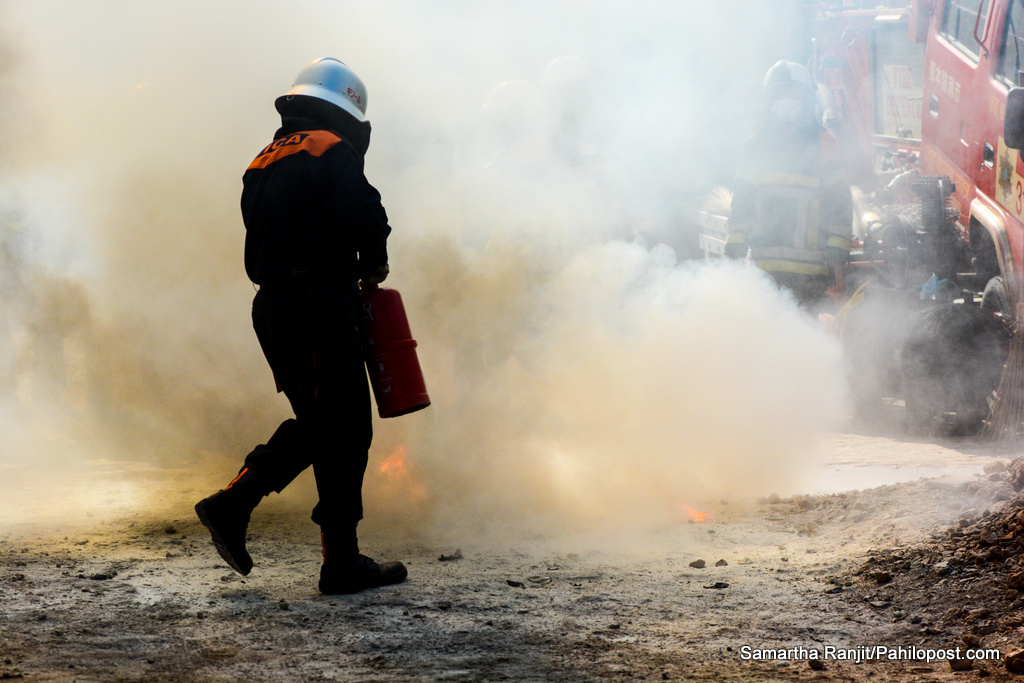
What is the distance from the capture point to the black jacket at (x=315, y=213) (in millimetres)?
3164

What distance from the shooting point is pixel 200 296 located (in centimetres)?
477

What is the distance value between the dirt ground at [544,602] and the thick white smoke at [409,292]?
21.2 inches

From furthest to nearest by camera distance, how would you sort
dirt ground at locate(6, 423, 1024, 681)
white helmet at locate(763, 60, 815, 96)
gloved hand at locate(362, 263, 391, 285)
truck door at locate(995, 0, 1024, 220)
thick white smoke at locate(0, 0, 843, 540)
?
white helmet at locate(763, 60, 815, 96) < truck door at locate(995, 0, 1024, 220) < thick white smoke at locate(0, 0, 843, 540) < gloved hand at locate(362, 263, 391, 285) < dirt ground at locate(6, 423, 1024, 681)

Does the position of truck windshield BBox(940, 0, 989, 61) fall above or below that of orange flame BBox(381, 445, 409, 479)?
above

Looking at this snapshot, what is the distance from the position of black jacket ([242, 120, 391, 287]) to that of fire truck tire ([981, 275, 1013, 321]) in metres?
3.84

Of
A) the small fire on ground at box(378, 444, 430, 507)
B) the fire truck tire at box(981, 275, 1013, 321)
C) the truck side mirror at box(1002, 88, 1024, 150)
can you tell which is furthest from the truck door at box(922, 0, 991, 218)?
the small fire on ground at box(378, 444, 430, 507)

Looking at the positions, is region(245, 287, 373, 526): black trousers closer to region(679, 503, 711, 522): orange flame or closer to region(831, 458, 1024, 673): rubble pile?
region(679, 503, 711, 522): orange flame

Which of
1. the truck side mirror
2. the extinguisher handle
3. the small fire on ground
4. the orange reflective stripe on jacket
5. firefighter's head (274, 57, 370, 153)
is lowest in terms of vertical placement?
the small fire on ground

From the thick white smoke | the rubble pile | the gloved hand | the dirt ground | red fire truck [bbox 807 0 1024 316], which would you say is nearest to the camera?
the dirt ground

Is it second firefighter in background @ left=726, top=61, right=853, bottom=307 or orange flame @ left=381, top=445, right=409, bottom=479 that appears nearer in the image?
orange flame @ left=381, top=445, right=409, bottom=479

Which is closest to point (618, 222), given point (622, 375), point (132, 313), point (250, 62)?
point (622, 375)

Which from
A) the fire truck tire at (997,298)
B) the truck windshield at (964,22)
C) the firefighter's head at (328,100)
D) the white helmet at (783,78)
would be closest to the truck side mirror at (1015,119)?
the fire truck tire at (997,298)

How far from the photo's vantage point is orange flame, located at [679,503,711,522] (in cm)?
412

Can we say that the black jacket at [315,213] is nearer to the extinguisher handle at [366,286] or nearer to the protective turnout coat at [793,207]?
the extinguisher handle at [366,286]
